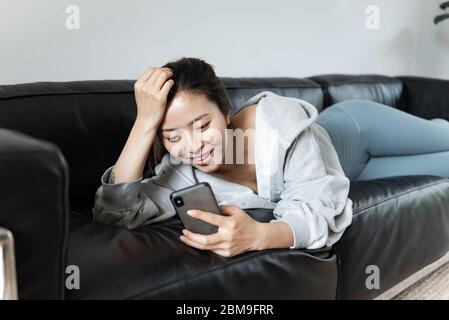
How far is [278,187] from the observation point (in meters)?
1.12

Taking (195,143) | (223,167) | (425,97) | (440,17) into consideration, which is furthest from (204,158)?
(440,17)

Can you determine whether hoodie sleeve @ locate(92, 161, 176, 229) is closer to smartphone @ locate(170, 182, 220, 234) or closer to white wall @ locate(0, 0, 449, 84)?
smartphone @ locate(170, 182, 220, 234)

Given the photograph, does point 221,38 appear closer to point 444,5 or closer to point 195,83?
point 195,83

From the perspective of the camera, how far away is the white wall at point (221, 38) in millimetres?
1380

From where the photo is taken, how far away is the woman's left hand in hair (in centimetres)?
91

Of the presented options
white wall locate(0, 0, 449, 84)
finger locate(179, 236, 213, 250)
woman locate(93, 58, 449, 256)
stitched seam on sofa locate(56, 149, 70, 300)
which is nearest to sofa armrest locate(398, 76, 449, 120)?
white wall locate(0, 0, 449, 84)

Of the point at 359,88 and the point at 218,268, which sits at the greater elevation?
the point at 359,88

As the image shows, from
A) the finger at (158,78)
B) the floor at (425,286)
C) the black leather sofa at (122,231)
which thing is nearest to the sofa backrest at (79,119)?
the black leather sofa at (122,231)

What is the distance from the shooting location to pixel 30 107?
1180 millimetres

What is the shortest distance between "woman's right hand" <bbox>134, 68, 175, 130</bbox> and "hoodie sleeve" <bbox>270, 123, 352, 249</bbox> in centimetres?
29

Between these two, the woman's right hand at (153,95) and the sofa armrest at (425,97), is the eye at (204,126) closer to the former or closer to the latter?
the woman's right hand at (153,95)

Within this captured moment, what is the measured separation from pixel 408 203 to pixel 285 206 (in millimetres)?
360

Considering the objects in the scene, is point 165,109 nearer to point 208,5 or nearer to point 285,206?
point 285,206

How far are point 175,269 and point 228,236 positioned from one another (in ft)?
0.38
